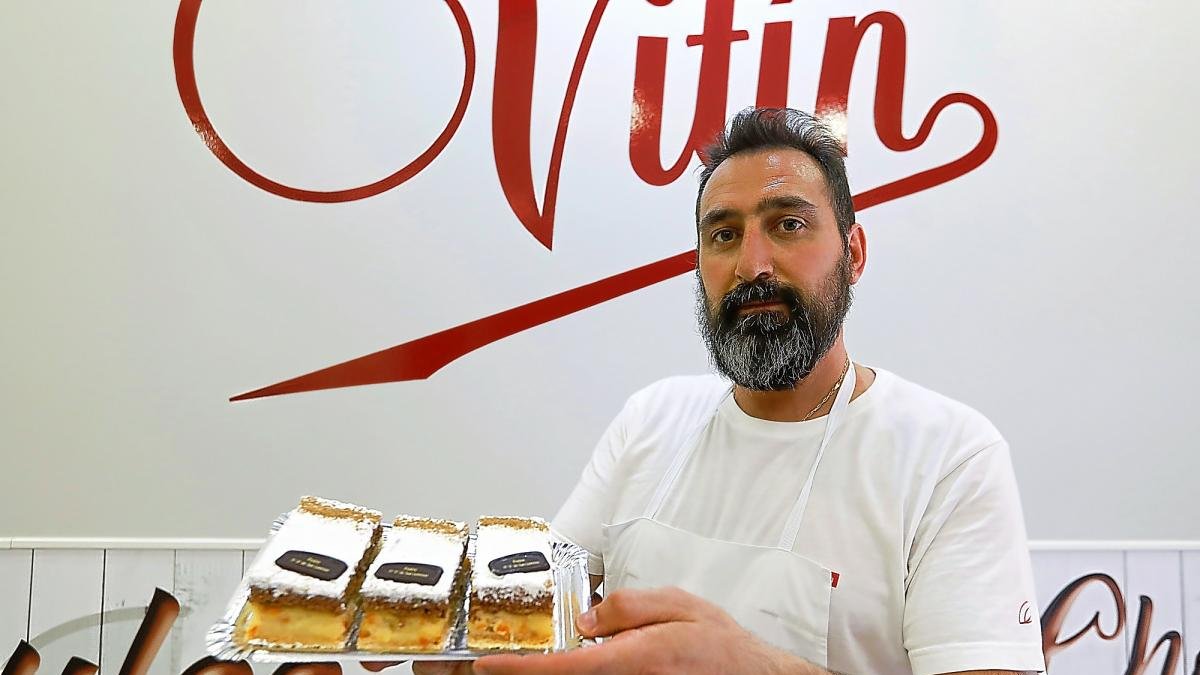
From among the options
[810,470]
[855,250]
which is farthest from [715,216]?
[810,470]

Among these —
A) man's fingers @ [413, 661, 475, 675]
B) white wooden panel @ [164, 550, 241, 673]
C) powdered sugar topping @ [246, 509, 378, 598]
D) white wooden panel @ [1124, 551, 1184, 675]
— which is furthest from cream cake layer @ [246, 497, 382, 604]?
white wooden panel @ [1124, 551, 1184, 675]

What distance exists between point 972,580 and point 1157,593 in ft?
4.14

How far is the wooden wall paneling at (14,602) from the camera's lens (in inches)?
83.5

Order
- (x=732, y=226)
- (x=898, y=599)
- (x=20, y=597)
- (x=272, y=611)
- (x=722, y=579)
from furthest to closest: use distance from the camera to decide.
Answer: (x=20, y=597), (x=732, y=226), (x=722, y=579), (x=898, y=599), (x=272, y=611)

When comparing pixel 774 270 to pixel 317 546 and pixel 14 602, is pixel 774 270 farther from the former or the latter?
pixel 14 602

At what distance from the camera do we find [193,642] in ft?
7.02

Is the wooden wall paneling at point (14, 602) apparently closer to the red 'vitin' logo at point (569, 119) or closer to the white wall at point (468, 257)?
the white wall at point (468, 257)

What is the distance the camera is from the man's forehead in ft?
5.49

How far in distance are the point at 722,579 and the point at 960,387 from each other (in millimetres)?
1031

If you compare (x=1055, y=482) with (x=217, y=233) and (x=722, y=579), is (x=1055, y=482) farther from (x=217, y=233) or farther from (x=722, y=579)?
(x=217, y=233)

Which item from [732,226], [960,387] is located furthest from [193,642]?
[960,387]

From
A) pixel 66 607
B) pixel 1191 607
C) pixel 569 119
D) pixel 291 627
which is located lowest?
pixel 66 607

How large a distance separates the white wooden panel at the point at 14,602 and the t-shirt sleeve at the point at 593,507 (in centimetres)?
142

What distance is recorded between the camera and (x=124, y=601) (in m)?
2.12
